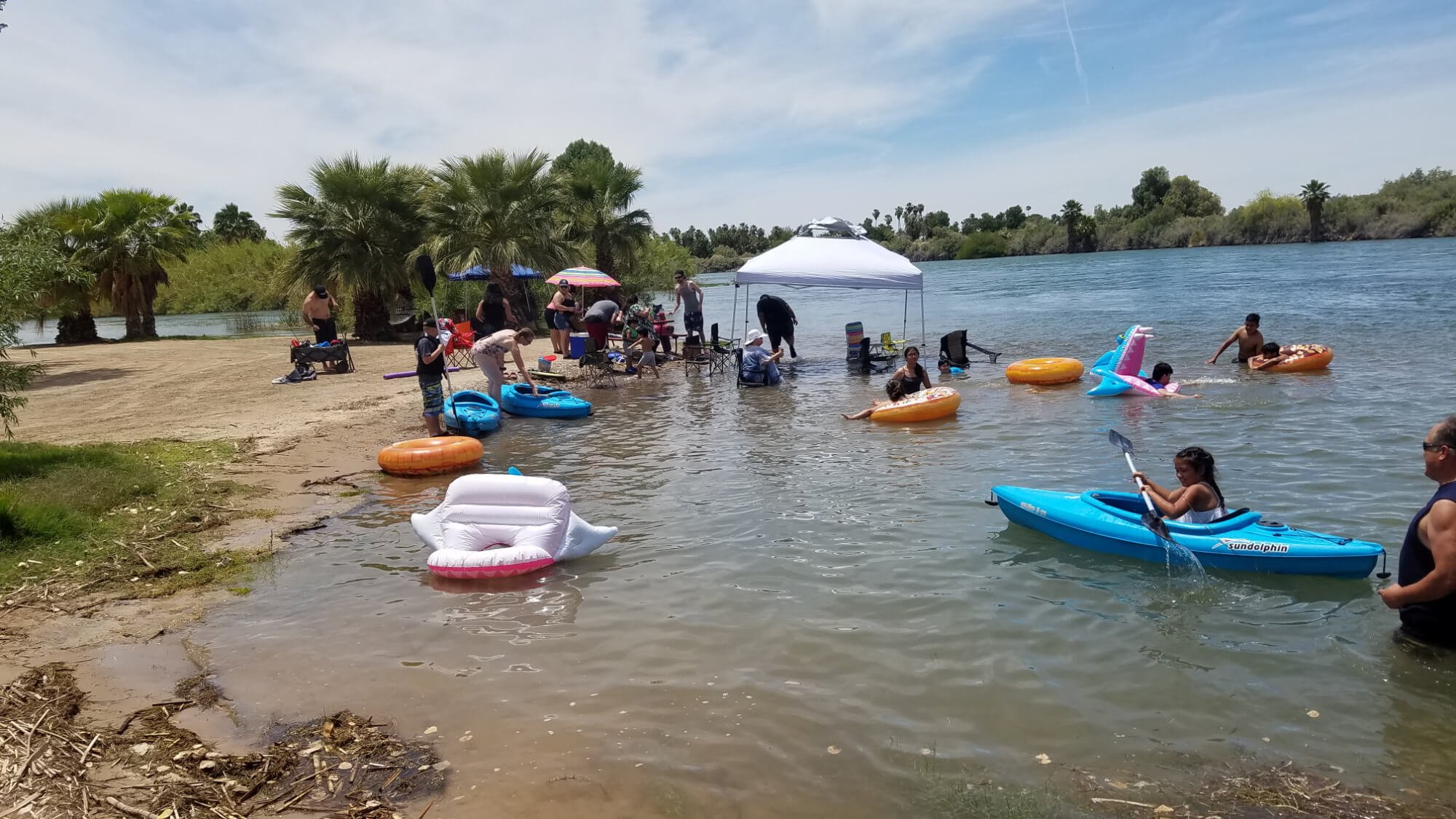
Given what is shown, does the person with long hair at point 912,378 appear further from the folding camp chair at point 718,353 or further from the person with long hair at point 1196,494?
the person with long hair at point 1196,494

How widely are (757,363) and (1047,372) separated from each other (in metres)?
4.91

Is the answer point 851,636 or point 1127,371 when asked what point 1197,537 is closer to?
point 851,636

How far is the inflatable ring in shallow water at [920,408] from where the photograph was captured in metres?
11.6

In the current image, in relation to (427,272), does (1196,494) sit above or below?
below

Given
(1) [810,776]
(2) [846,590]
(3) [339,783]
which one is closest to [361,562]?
(3) [339,783]

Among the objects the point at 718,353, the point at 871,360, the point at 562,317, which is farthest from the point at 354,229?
the point at 871,360

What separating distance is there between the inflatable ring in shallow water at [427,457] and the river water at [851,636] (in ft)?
0.72

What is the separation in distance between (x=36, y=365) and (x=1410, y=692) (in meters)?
10.1

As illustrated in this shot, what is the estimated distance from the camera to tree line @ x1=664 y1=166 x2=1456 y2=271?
69062 millimetres

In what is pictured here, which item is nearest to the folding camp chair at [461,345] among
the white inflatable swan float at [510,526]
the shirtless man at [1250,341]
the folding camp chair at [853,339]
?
the folding camp chair at [853,339]

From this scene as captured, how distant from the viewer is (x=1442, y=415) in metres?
10.5

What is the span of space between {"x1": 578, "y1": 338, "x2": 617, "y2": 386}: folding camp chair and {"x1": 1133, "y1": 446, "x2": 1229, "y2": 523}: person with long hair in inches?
457

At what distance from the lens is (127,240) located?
23.7 meters

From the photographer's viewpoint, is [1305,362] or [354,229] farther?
[354,229]
